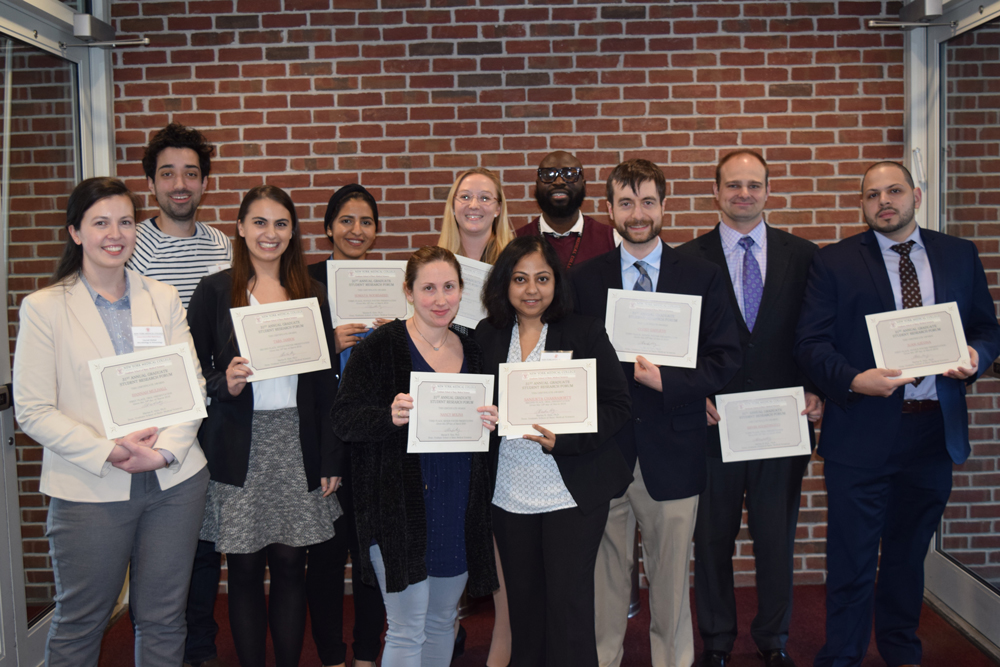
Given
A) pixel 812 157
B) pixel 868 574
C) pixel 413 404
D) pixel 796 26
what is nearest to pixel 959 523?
pixel 868 574

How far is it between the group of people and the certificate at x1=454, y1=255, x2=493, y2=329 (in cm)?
8

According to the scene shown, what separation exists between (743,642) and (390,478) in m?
2.20

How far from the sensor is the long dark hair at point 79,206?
92.3 inches

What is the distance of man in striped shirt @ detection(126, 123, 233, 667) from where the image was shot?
3.11 metres

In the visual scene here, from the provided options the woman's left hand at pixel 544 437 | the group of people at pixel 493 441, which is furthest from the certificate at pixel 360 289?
the woman's left hand at pixel 544 437

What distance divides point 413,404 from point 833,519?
1995 mm

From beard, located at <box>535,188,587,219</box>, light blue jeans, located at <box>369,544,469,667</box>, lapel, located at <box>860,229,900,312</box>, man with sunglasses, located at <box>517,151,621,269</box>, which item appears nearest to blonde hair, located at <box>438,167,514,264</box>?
man with sunglasses, located at <box>517,151,621,269</box>

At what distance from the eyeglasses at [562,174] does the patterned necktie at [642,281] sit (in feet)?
2.34

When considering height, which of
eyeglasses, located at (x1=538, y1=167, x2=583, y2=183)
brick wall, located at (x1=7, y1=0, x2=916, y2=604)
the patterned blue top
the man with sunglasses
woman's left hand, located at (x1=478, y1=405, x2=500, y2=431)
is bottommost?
the patterned blue top

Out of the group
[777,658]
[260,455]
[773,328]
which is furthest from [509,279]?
[777,658]

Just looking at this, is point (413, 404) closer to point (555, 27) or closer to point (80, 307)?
point (80, 307)

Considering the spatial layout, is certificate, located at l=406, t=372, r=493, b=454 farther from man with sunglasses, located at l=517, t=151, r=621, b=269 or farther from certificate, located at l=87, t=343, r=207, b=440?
man with sunglasses, located at l=517, t=151, r=621, b=269

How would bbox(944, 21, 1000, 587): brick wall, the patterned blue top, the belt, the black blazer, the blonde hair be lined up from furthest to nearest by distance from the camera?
1. bbox(944, 21, 1000, 587): brick wall
2. the blonde hair
3. the belt
4. the black blazer
5. the patterned blue top

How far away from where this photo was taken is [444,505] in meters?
2.38
